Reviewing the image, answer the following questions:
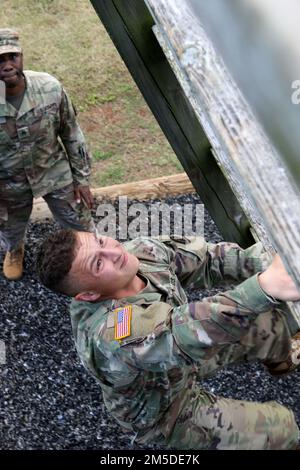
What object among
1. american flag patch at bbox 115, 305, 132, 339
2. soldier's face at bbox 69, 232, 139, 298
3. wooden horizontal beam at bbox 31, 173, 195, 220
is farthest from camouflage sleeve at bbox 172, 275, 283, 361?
wooden horizontal beam at bbox 31, 173, 195, 220

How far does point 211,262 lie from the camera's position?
293 cm

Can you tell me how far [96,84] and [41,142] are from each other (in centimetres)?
262

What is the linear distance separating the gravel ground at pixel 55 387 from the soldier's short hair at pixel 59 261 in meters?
1.37

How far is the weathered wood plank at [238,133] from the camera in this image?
55.5 inches

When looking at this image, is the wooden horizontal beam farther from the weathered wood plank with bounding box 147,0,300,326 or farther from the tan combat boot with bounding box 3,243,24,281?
the weathered wood plank with bounding box 147,0,300,326

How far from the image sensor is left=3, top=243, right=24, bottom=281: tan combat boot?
4637 mm

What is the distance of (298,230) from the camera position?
1.38m

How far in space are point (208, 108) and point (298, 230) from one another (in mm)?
372

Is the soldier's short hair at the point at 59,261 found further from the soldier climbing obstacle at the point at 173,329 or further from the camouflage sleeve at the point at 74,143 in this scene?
the camouflage sleeve at the point at 74,143

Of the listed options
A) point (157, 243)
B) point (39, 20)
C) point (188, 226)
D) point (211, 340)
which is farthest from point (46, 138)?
point (39, 20)

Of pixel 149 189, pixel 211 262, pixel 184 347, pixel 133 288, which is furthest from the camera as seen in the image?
pixel 149 189

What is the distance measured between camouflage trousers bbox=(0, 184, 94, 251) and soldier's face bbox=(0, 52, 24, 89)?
2.27 ft

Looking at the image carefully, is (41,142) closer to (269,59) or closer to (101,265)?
(101,265)

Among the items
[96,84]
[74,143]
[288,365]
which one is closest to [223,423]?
[288,365]
